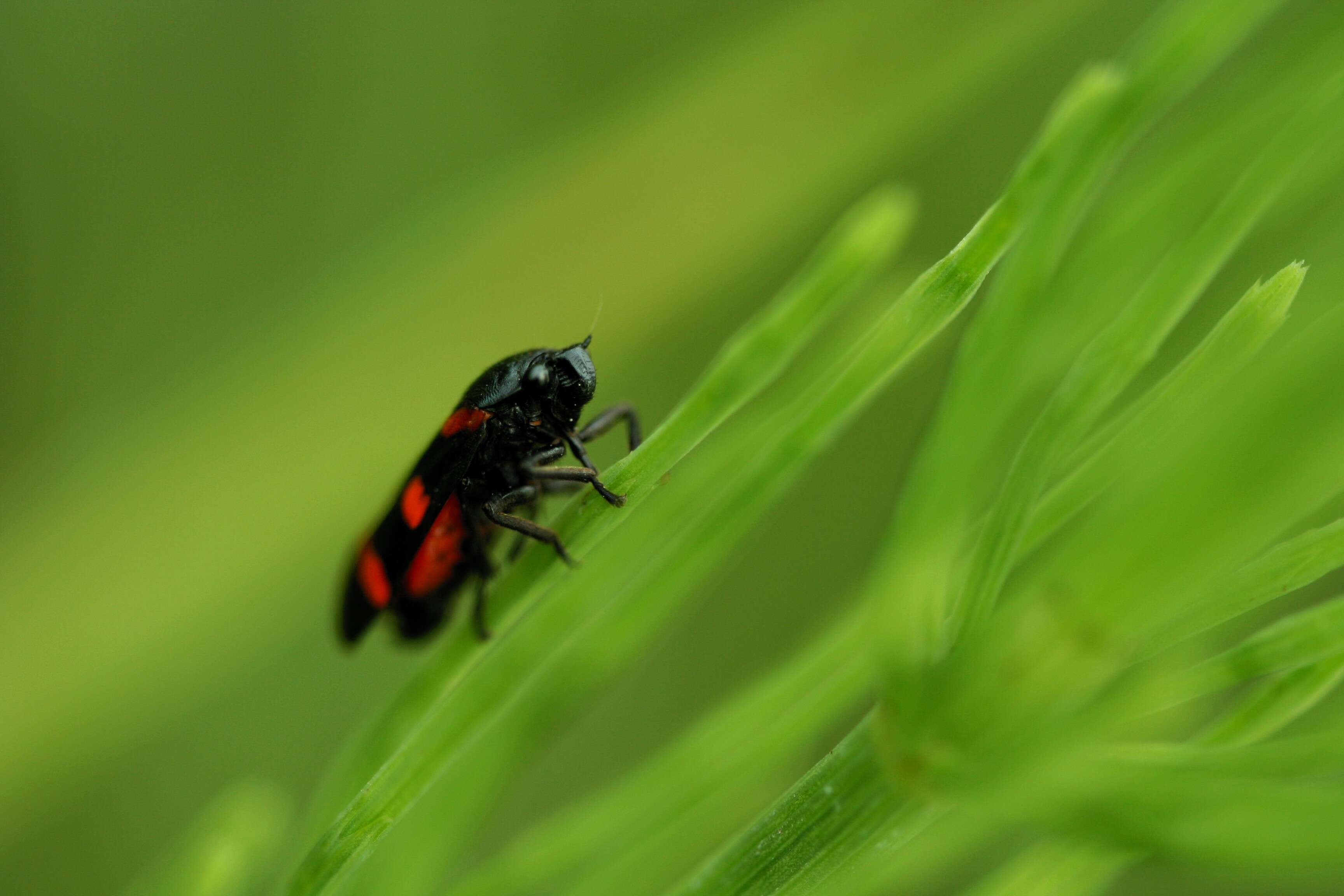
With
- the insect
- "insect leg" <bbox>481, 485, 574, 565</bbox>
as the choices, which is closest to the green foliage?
"insect leg" <bbox>481, 485, 574, 565</bbox>

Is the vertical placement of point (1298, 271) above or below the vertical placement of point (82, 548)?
below

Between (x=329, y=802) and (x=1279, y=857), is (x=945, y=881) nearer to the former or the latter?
(x=329, y=802)

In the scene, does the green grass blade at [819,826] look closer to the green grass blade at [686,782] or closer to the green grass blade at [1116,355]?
the green grass blade at [1116,355]

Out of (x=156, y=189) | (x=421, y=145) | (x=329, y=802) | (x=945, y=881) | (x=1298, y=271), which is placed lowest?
(x=945, y=881)

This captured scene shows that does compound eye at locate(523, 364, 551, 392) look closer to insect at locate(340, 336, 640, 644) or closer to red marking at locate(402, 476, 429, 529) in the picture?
insect at locate(340, 336, 640, 644)

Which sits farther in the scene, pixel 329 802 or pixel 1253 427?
pixel 329 802

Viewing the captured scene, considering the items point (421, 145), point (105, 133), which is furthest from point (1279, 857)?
point (105, 133)

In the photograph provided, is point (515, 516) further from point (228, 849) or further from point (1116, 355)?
point (1116, 355)
